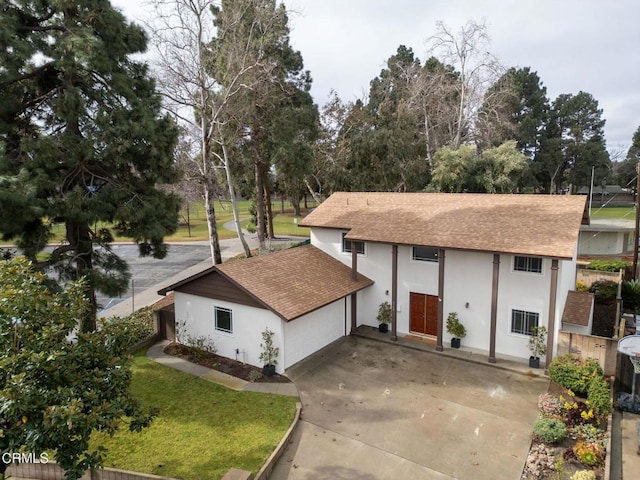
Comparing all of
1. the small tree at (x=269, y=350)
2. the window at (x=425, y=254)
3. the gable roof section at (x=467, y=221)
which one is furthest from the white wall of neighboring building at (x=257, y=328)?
the gable roof section at (x=467, y=221)

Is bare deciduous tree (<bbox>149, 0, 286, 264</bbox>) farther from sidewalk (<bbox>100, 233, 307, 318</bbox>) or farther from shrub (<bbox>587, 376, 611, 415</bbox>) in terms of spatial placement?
shrub (<bbox>587, 376, 611, 415</bbox>)

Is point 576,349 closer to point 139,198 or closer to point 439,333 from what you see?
point 439,333

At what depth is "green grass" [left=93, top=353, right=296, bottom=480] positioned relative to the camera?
988 centimetres

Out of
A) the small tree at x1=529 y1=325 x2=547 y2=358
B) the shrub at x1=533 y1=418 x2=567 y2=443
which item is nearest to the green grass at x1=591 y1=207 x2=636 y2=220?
the small tree at x1=529 y1=325 x2=547 y2=358

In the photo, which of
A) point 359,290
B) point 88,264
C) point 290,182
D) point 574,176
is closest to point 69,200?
point 88,264

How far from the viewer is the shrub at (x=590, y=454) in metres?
9.73

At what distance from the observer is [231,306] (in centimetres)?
1552

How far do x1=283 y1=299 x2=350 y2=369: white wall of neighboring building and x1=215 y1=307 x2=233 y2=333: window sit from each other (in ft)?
7.84

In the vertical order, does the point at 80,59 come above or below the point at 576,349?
above

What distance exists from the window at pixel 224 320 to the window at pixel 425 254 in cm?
798

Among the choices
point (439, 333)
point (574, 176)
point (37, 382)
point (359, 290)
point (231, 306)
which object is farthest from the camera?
point (574, 176)

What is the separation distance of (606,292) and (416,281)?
1035cm

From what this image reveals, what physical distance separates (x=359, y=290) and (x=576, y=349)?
8.27 m

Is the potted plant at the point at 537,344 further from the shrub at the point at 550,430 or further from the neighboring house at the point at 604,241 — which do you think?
the neighboring house at the point at 604,241
